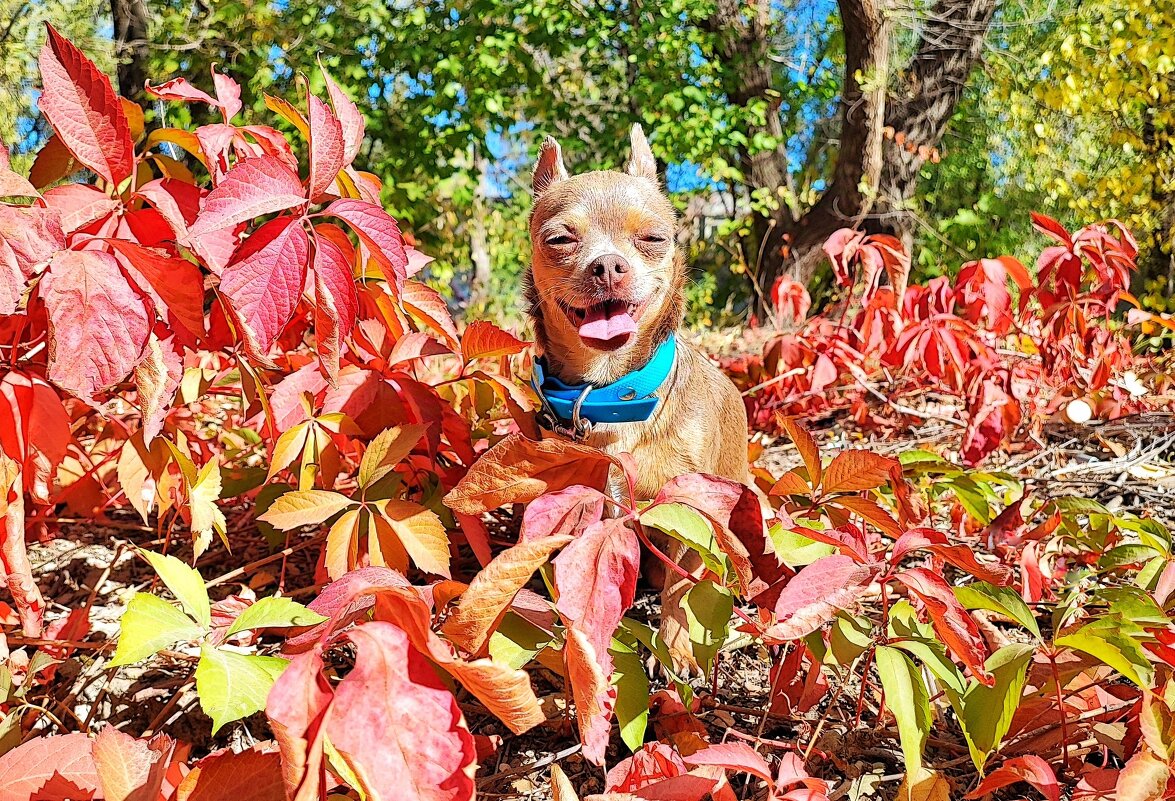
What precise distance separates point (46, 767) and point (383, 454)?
0.68 metres

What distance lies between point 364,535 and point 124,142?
0.79 metres

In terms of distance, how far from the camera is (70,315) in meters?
1.13

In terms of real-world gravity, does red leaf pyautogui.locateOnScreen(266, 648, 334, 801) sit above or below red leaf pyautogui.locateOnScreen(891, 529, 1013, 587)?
above

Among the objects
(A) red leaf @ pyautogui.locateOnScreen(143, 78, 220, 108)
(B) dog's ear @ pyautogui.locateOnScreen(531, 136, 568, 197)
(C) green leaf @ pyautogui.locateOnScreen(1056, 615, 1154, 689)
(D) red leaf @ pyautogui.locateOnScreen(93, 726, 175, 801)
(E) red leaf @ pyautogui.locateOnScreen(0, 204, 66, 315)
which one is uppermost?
(A) red leaf @ pyautogui.locateOnScreen(143, 78, 220, 108)

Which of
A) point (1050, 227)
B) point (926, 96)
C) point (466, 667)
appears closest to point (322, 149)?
point (466, 667)

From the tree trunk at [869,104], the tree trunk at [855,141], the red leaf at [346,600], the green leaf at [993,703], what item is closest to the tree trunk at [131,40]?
the tree trunk at [869,104]

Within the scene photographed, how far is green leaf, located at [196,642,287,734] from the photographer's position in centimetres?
99

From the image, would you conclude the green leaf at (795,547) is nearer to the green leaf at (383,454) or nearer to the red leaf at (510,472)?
Answer: the red leaf at (510,472)

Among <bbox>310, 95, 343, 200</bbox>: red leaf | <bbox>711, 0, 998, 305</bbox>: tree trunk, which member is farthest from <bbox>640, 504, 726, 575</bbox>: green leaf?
<bbox>711, 0, 998, 305</bbox>: tree trunk

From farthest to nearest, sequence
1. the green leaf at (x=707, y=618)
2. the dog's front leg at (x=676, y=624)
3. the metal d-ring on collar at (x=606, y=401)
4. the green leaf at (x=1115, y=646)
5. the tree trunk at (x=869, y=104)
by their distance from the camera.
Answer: the tree trunk at (x=869, y=104), the metal d-ring on collar at (x=606, y=401), the dog's front leg at (x=676, y=624), the green leaf at (x=707, y=618), the green leaf at (x=1115, y=646)

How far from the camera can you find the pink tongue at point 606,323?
2.18 meters

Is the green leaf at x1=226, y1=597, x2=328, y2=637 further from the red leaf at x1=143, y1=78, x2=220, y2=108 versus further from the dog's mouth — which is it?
the dog's mouth

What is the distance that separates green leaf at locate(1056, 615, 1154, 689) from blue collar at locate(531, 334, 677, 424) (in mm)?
1139

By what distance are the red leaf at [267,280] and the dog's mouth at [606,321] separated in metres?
1.08
